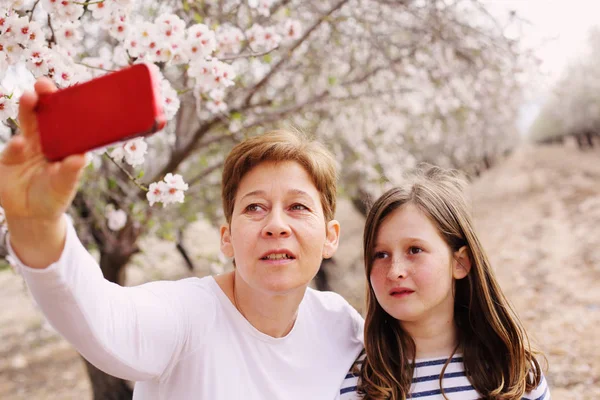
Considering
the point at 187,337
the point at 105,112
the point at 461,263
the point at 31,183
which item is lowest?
the point at 187,337

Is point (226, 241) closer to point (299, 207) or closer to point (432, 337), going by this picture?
point (299, 207)

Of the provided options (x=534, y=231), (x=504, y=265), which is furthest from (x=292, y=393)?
(x=534, y=231)

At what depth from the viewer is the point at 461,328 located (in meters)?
2.48

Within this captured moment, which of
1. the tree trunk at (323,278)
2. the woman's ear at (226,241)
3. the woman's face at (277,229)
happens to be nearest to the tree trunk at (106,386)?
the woman's ear at (226,241)

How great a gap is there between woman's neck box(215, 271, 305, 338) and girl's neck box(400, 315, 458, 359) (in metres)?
0.67

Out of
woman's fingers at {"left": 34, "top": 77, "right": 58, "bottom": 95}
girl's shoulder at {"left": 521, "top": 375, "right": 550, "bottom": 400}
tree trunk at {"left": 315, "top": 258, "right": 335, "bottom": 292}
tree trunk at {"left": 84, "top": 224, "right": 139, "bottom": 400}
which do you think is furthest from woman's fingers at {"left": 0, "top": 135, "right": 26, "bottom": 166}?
tree trunk at {"left": 315, "top": 258, "right": 335, "bottom": 292}

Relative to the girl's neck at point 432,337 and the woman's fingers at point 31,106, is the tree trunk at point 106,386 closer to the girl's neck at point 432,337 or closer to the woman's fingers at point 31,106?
the girl's neck at point 432,337

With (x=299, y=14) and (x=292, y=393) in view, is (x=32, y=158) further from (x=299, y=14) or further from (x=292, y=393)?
(x=299, y=14)

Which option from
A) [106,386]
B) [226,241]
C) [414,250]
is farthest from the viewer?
[106,386]

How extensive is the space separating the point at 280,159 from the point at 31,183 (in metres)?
1.09

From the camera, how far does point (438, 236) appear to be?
2.34 meters

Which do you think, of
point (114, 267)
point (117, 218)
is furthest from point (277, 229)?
point (114, 267)

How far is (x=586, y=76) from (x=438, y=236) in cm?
3508

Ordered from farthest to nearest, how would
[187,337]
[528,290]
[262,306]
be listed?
[528,290]
[262,306]
[187,337]
